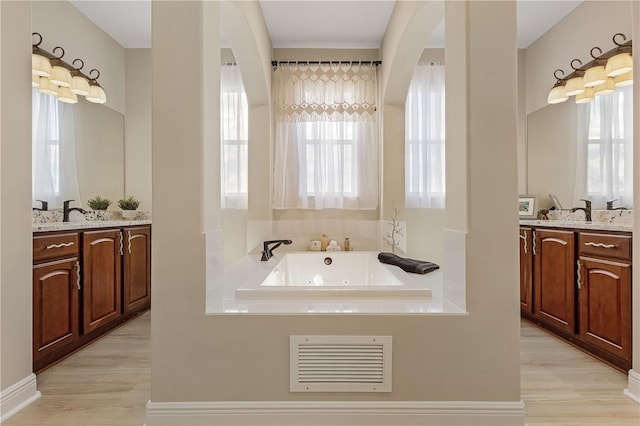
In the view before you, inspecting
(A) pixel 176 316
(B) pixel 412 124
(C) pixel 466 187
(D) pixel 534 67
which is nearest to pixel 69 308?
(A) pixel 176 316

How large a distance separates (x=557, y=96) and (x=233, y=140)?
3109mm

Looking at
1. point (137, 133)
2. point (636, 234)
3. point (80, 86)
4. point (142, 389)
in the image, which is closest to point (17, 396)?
point (142, 389)

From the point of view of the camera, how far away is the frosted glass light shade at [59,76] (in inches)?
111

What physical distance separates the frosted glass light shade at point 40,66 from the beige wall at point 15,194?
2.66ft

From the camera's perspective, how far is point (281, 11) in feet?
10.4

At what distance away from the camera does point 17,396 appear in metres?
1.84

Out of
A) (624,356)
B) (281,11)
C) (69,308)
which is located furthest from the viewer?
(281,11)

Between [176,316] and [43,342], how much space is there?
1.21 meters

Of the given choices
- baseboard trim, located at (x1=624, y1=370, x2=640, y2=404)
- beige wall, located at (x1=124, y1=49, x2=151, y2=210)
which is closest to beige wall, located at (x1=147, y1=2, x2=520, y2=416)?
baseboard trim, located at (x1=624, y1=370, x2=640, y2=404)

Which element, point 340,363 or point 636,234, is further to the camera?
point 636,234

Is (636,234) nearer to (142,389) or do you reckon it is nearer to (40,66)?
(142,389)

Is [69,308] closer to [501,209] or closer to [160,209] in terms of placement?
[160,209]

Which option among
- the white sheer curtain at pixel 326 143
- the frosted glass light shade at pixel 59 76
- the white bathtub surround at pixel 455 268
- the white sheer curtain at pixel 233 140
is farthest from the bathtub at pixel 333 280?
the frosted glass light shade at pixel 59 76

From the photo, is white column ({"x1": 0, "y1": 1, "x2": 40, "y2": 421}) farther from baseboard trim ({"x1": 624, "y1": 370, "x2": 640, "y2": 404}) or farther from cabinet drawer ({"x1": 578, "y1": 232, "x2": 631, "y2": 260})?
cabinet drawer ({"x1": 578, "y1": 232, "x2": 631, "y2": 260})
